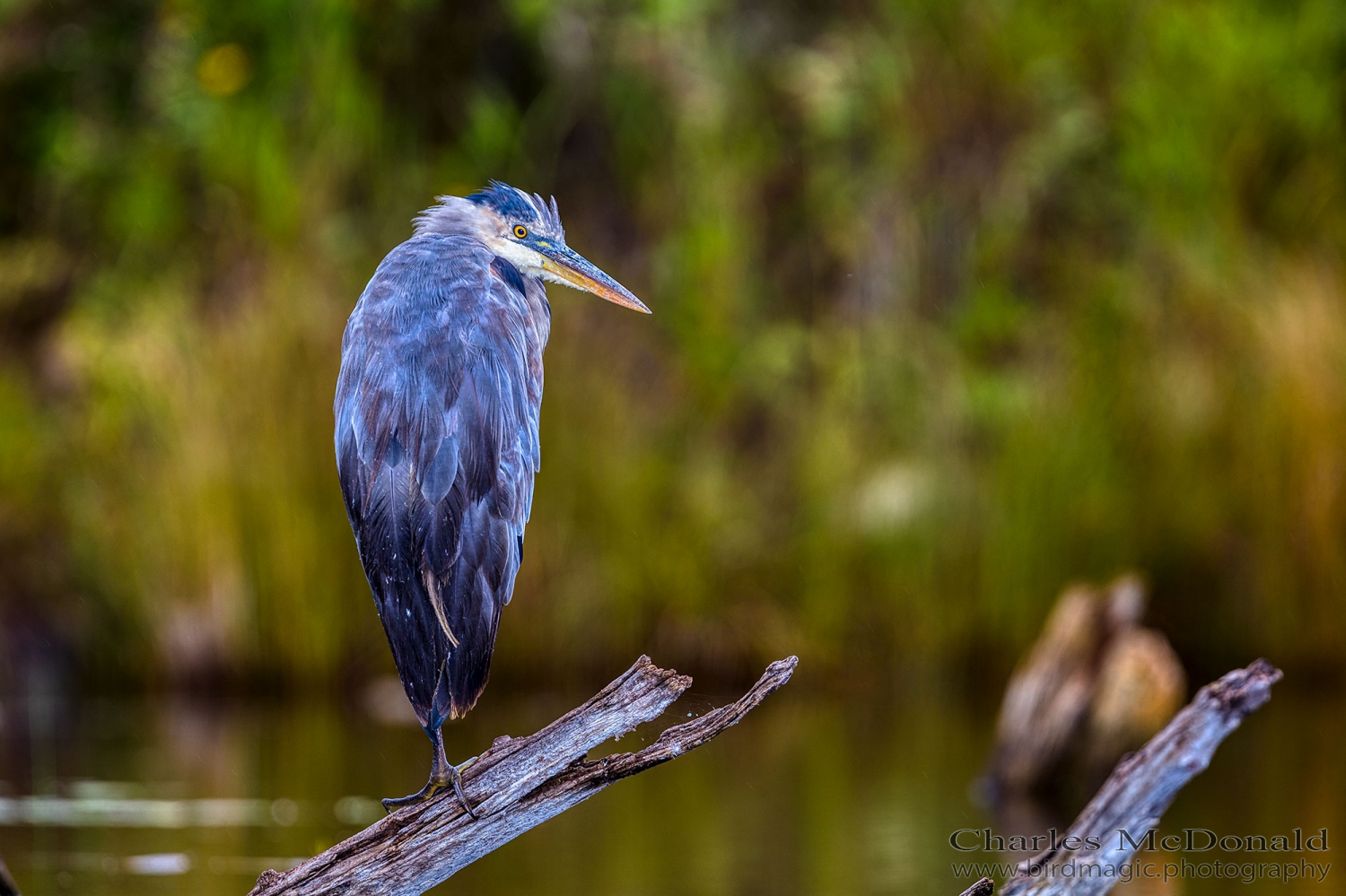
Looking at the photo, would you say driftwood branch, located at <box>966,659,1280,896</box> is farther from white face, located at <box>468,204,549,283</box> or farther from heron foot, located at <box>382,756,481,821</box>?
white face, located at <box>468,204,549,283</box>

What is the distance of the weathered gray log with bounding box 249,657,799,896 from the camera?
9.82 ft

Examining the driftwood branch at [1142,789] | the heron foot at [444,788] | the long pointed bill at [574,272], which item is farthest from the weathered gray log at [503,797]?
the long pointed bill at [574,272]

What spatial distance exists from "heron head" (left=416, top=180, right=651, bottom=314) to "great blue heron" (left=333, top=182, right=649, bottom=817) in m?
0.30

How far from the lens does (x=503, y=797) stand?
313 centimetres

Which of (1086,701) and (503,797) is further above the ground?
(1086,701)

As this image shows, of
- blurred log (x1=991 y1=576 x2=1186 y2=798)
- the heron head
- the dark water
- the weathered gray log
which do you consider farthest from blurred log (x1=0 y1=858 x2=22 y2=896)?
blurred log (x1=991 y1=576 x2=1186 y2=798)

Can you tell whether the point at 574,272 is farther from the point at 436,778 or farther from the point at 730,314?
the point at 730,314

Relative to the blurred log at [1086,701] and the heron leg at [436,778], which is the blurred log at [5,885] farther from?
the blurred log at [1086,701]

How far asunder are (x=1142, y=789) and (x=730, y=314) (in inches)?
370

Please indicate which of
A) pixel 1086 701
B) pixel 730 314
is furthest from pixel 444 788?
pixel 730 314

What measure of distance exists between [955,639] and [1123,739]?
2.91 meters

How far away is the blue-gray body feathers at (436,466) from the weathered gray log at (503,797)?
0.40 m

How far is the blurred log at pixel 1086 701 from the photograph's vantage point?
6277 millimetres

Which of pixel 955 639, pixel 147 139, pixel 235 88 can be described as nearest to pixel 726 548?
pixel 955 639
